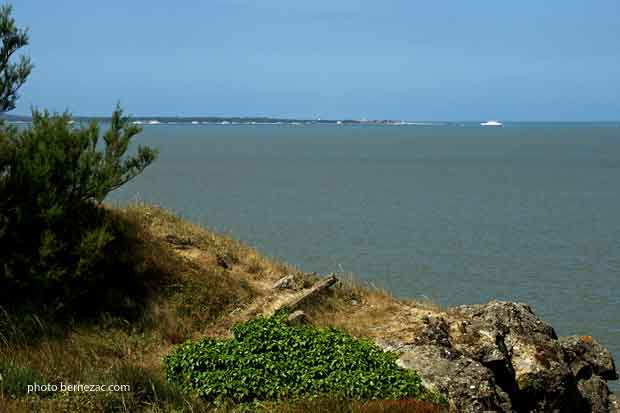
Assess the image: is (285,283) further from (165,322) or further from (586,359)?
(586,359)

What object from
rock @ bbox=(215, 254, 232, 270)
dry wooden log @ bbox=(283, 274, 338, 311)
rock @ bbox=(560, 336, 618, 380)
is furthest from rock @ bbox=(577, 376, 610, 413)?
rock @ bbox=(215, 254, 232, 270)

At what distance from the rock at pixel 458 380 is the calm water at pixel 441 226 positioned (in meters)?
10.6

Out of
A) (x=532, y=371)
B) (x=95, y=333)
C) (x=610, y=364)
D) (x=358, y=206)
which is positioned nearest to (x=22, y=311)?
(x=95, y=333)

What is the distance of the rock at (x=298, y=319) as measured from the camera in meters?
12.0

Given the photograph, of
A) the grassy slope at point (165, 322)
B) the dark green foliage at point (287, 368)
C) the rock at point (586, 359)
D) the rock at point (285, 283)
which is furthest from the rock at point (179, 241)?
the rock at point (586, 359)

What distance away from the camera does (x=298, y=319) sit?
12.2 meters

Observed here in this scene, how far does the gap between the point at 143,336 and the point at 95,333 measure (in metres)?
0.71

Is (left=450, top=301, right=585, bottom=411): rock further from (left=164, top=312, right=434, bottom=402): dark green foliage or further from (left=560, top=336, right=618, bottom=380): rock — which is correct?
(left=164, top=312, right=434, bottom=402): dark green foliage

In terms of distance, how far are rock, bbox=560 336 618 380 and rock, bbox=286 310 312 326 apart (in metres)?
5.03

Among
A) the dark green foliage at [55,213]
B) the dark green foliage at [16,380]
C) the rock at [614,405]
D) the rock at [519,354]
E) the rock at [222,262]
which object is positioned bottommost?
the rock at [614,405]

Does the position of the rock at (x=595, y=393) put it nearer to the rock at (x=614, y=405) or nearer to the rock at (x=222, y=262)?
the rock at (x=614, y=405)

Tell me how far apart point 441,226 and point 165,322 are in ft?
111

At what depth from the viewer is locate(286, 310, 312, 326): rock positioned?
11961mm

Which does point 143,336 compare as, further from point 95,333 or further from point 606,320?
point 606,320
